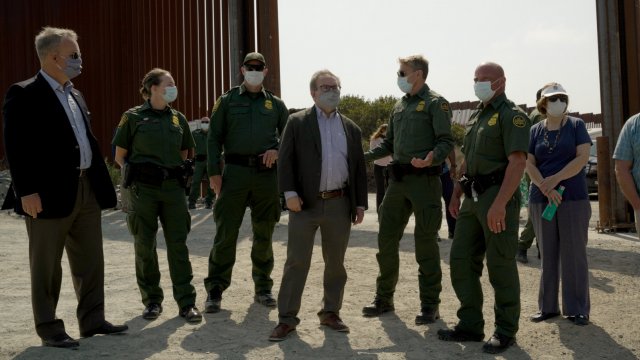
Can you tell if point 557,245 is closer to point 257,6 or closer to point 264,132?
point 264,132

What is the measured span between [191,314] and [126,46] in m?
13.9

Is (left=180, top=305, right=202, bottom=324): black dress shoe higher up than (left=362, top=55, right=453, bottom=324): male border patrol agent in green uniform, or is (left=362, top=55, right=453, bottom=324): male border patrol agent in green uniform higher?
(left=362, top=55, right=453, bottom=324): male border patrol agent in green uniform

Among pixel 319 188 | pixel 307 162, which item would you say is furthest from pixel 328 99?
pixel 319 188

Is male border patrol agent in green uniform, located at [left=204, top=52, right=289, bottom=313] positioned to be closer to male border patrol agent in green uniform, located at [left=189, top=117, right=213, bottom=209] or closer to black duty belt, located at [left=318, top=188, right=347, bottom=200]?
black duty belt, located at [left=318, top=188, right=347, bottom=200]

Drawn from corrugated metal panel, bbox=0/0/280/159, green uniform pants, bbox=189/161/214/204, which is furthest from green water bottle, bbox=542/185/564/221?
corrugated metal panel, bbox=0/0/280/159

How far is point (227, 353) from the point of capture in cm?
503

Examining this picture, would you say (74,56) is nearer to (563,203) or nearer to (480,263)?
(480,263)

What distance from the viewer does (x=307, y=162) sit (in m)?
5.46

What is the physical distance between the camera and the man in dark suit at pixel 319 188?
215 inches

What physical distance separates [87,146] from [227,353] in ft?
5.52

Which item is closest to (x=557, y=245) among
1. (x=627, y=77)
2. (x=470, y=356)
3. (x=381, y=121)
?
Answer: (x=470, y=356)

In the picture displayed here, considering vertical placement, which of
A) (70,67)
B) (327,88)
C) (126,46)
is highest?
(126,46)

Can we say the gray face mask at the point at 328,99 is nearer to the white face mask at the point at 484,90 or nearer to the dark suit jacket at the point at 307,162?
the dark suit jacket at the point at 307,162

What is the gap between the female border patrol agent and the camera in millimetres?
5988
